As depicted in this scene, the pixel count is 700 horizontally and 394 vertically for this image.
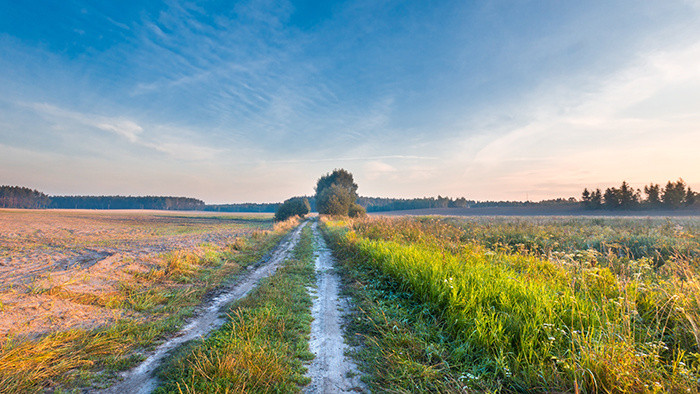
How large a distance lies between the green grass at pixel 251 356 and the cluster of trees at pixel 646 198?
75681 millimetres

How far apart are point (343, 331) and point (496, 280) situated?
A: 294 cm

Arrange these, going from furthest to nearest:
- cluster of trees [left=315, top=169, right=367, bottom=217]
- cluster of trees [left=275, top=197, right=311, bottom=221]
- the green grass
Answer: cluster of trees [left=275, top=197, right=311, bottom=221] < cluster of trees [left=315, top=169, right=367, bottom=217] < the green grass

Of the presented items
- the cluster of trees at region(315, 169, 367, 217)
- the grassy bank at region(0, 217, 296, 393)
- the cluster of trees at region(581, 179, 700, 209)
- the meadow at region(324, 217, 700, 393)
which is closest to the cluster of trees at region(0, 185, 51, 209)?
the cluster of trees at region(315, 169, 367, 217)

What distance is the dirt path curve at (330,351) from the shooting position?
312cm

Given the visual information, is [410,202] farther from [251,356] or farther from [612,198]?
[251,356]

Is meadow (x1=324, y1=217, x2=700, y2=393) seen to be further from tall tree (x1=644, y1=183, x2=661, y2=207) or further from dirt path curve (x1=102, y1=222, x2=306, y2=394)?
tall tree (x1=644, y1=183, x2=661, y2=207)

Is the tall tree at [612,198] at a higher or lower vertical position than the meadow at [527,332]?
higher

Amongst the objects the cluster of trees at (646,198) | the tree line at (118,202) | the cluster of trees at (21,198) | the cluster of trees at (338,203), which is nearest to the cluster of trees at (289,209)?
the cluster of trees at (338,203)

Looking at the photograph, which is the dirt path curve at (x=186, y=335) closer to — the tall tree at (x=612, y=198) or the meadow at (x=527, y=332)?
the meadow at (x=527, y=332)

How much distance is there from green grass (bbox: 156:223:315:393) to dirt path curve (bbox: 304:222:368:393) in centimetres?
14

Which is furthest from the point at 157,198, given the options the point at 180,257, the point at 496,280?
the point at 496,280

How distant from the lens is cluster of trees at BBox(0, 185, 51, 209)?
100075 mm

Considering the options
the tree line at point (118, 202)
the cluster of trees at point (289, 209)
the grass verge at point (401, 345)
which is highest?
the tree line at point (118, 202)

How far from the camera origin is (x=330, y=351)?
3.87m
